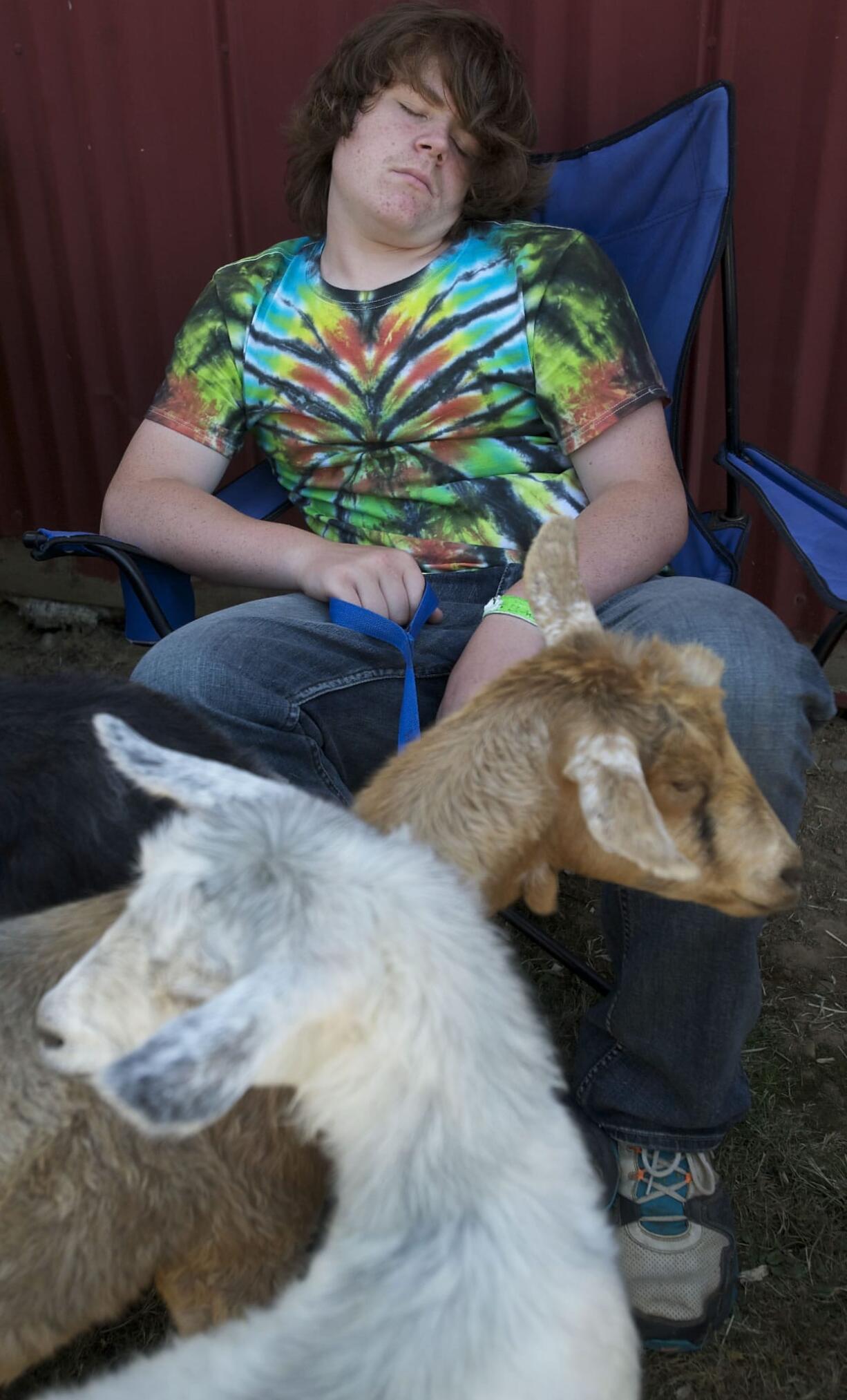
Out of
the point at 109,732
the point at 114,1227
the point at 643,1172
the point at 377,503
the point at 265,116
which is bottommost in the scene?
the point at 643,1172

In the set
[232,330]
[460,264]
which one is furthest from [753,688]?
[232,330]

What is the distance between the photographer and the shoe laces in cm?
215

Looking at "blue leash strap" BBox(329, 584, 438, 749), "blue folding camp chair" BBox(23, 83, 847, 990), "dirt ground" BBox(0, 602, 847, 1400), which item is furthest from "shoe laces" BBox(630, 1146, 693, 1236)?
"blue leash strap" BBox(329, 584, 438, 749)

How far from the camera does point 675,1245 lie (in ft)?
6.98

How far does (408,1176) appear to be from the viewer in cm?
128

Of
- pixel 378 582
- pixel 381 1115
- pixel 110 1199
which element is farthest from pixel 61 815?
pixel 381 1115

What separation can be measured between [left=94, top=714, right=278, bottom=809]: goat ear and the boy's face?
5.58ft

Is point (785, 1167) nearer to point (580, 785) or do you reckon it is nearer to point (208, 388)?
point (580, 785)

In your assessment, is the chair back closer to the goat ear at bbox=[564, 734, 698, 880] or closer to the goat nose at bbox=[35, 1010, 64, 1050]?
the goat ear at bbox=[564, 734, 698, 880]

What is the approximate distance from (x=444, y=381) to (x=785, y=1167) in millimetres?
2063

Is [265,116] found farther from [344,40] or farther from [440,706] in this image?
[440,706]

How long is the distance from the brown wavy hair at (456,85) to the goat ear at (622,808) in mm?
1834

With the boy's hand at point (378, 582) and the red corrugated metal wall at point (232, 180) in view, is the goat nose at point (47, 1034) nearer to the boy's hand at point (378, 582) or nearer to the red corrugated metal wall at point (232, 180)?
the boy's hand at point (378, 582)

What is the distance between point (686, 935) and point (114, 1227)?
1.09 m
